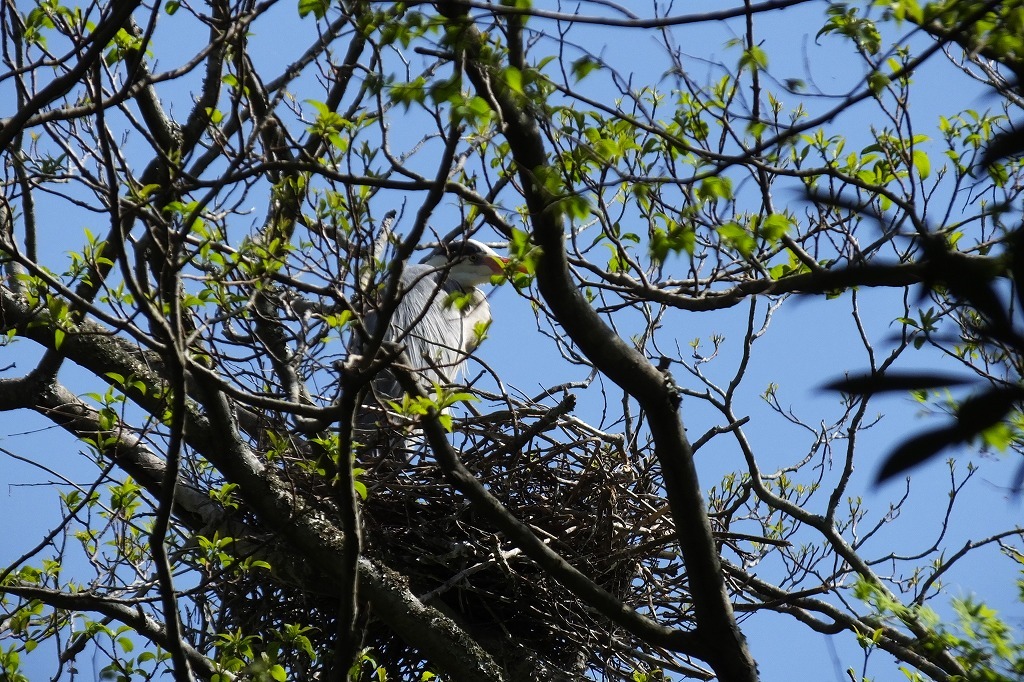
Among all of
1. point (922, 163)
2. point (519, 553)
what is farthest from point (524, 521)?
point (922, 163)

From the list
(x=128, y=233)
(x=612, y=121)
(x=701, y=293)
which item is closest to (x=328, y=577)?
(x=128, y=233)

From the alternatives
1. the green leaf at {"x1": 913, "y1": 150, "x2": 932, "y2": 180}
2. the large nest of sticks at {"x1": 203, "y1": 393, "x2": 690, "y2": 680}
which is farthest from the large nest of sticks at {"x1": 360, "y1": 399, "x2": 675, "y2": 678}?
the green leaf at {"x1": 913, "y1": 150, "x2": 932, "y2": 180}

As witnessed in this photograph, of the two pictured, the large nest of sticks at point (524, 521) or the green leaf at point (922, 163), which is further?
the large nest of sticks at point (524, 521)

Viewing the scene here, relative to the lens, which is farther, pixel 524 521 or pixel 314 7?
pixel 524 521

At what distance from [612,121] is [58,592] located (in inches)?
75.8

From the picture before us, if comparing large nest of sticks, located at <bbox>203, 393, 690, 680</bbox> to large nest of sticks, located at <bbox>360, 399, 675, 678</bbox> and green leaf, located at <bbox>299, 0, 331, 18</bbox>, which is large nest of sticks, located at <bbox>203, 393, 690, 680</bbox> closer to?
large nest of sticks, located at <bbox>360, 399, 675, 678</bbox>

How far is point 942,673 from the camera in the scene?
3.15m

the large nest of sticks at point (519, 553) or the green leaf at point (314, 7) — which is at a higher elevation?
the green leaf at point (314, 7)

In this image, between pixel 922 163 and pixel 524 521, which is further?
pixel 524 521

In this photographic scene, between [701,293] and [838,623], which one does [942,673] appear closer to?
[838,623]

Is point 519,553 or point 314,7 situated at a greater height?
point 314,7

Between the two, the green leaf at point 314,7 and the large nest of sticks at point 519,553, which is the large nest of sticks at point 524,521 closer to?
the large nest of sticks at point 519,553

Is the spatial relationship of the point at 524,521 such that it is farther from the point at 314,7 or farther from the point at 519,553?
the point at 314,7

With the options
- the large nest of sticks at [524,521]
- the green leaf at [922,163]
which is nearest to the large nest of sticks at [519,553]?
the large nest of sticks at [524,521]
